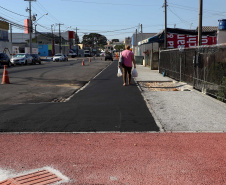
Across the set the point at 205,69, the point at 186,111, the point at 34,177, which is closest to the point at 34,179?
the point at 34,177

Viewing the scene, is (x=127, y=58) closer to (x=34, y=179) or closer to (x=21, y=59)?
(x=34, y=179)

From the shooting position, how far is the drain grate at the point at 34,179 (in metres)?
3.46

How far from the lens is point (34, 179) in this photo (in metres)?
3.56

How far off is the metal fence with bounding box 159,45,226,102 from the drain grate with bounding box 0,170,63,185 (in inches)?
250

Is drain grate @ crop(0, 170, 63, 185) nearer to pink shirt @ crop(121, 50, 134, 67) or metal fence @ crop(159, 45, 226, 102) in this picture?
metal fence @ crop(159, 45, 226, 102)

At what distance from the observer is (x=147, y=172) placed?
375cm

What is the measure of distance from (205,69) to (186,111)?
127 inches

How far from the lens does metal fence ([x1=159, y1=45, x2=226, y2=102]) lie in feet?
28.5

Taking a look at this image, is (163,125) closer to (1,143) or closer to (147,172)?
(147,172)

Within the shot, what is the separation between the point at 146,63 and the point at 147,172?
30587 millimetres

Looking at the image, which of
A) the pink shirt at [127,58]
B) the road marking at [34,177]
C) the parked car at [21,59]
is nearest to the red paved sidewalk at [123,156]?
the road marking at [34,177]

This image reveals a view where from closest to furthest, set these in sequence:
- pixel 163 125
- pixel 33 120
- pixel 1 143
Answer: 1. pixel 1 143
2. pixel 163 125
3. pixel 33 120

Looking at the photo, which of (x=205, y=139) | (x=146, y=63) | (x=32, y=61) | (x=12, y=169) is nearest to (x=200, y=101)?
(x=205, y=139)

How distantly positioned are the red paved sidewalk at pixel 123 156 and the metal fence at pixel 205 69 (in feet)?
12.2
